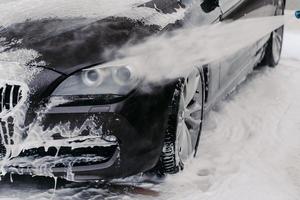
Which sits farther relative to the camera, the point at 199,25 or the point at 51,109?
the point at 199,25

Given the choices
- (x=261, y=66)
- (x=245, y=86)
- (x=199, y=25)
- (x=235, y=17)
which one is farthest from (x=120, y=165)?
(x=261, y=66)

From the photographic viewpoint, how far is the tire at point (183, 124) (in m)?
3.51

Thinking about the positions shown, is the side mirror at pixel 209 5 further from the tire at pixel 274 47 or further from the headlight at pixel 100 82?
the tire at pixel 274 47

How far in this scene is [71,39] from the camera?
335 centimetres

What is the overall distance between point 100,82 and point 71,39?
35 centimetres

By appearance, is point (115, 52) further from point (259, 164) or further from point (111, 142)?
point (259, 164)

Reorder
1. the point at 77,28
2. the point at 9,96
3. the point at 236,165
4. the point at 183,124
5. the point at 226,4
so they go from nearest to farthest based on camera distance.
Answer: the point at 9,96 → the point at 77,28 → the point at 183,124 → the point at 236,165 → the point at 226,4

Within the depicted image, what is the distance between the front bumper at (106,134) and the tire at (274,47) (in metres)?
3.44

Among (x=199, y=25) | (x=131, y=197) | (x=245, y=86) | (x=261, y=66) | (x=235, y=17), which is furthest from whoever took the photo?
(x=261, y=66)

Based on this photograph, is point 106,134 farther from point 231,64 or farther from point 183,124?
point 231,64

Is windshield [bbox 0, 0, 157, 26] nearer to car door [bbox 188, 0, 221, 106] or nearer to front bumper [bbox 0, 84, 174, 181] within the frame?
car door [bbox 188, 0, 221, 106]

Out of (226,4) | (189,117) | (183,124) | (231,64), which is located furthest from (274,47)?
(183,124)

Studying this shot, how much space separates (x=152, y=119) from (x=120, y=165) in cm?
33

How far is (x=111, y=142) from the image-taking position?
10.6ft
